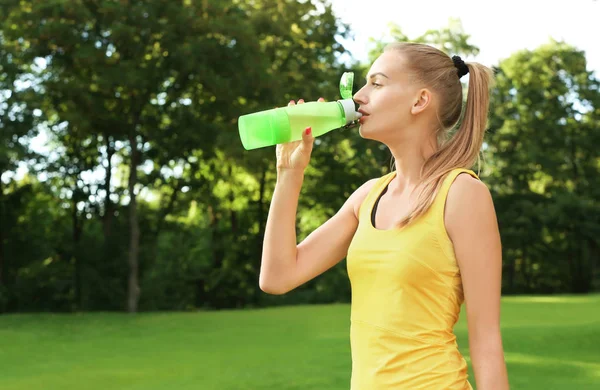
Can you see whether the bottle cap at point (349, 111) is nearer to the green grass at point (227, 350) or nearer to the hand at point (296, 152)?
the hand at point (296, 152)

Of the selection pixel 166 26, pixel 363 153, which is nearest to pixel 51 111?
pixel 166 26

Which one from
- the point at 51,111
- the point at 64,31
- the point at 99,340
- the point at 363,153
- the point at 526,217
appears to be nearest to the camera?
the point at 99,340

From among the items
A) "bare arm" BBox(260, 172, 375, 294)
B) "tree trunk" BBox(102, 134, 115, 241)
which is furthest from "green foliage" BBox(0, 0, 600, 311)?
"bare arm" BBox(260, 172, 375, 294)

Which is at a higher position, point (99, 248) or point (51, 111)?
point (51, 111)

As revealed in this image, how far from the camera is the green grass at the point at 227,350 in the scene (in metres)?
13.8

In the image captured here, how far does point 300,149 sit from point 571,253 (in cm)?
4760

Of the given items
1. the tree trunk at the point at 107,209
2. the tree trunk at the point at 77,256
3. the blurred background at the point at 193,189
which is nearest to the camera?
the blurred background at the point at 193,189

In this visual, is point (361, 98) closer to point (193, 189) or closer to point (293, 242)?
point (293, 242)

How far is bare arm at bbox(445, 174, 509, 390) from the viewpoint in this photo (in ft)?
7.27

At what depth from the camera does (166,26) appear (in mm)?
29656

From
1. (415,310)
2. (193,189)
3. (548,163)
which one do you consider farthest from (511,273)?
(415,310)

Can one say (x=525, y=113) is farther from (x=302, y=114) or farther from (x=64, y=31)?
(x=302, y=114)

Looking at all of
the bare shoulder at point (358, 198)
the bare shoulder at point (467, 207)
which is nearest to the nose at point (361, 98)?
the bare shoulder at point (358, 198)

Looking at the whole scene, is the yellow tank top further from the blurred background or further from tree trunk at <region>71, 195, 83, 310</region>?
tree trunk at <region>71, 195, 83, 310</region>
